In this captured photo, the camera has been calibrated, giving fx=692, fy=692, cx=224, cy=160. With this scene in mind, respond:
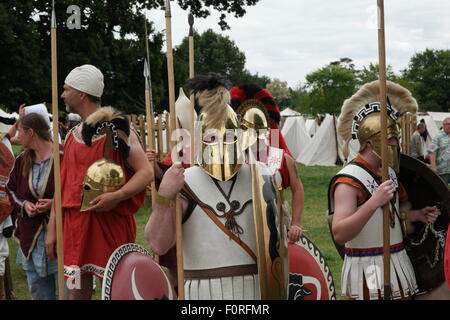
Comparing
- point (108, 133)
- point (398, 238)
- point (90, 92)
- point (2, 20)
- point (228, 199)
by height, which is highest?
point (2, 20)

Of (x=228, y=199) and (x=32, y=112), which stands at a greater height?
(x=32, y=112)

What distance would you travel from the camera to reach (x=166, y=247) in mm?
2924

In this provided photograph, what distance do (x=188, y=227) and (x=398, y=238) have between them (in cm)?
108

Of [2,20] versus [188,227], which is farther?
[2,20]

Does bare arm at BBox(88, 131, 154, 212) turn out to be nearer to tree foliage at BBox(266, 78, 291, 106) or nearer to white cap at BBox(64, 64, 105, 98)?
white cap at BBox(64, 64, 105, 98)

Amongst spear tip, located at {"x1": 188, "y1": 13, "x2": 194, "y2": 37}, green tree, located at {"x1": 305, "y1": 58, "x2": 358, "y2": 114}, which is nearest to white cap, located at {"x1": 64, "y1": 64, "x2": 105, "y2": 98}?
spear tip, located at {"x1": 188, "y1": 13, "x2": 194, "y2": 37}

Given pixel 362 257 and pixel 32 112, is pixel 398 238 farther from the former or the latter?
pixel 32 112

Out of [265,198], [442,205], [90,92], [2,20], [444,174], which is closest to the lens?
[265,198]

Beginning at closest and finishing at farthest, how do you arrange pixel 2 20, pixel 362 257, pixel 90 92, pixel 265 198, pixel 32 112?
pixel 265 198, pixel 362 257, pixel 90 92, pixel 32 112, pixel 2 20

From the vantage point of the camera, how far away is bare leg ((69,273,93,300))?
12.0ft

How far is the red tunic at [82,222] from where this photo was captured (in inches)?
145

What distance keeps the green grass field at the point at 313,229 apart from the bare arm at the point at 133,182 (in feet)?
9.02

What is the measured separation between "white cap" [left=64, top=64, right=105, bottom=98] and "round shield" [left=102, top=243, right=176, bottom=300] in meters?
1.12

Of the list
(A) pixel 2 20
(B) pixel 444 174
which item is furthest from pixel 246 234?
(A) pixel 2 20
